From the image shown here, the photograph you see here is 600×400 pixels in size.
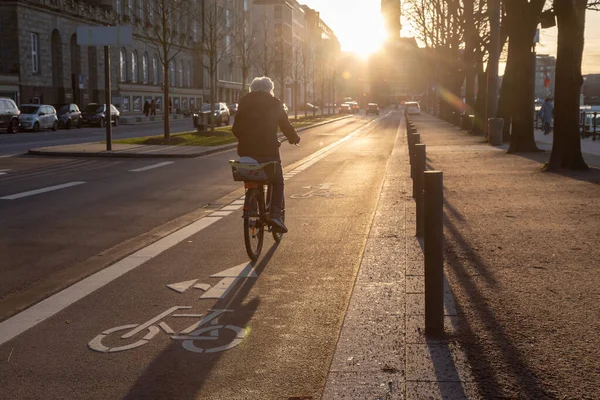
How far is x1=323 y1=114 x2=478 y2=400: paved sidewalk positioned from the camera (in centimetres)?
397

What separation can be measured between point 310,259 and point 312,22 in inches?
6350

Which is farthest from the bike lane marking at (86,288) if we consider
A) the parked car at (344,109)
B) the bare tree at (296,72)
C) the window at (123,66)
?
the parked car at (344,109)

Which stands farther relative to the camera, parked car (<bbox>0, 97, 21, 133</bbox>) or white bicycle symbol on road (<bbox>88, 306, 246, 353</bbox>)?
parked car (<bbox>0, 97, 21, 133</bbox>)

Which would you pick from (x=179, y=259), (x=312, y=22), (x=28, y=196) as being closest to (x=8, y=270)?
(x=179, y=259)

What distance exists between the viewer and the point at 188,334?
5.21 metres

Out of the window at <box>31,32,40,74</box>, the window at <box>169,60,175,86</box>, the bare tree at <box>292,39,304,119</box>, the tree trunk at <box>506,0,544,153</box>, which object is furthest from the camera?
the window at <box>169,60,175,86</box>

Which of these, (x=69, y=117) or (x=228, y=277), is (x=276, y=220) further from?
(x=69, y=117)

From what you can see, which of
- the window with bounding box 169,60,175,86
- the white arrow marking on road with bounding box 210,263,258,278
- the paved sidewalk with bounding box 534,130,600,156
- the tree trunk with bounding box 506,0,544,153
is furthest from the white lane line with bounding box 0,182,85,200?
the window with bounding box 169,60,175,86

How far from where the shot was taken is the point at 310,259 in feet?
25.5

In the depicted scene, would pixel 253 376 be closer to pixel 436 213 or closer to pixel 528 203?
pixel 436 213

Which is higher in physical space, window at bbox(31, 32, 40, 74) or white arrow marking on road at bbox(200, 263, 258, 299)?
window at bbox(31, 32, 40, 74)

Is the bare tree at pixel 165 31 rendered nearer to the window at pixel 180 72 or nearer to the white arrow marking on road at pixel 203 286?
the window at pixel 180 72

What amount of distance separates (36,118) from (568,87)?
33.7 m

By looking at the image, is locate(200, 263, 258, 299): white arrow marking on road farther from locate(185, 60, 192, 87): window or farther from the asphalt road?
locate(185, 60, 192, 87): window
